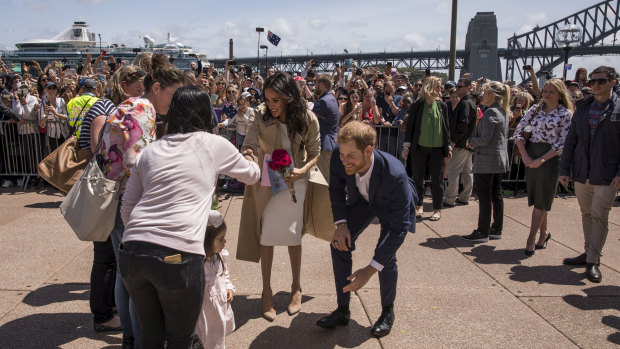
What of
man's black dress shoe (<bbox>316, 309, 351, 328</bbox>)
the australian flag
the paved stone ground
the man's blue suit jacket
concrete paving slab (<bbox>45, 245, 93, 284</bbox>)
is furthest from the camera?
the australian flag

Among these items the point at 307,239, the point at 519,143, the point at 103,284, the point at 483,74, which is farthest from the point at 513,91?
the point at 483,74

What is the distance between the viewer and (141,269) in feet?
7.09

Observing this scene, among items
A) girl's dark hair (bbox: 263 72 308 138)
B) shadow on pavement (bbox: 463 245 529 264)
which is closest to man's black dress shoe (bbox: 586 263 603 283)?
shadow on pavement (bbox: 463 245 529 264)

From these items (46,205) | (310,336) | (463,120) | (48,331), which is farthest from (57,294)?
(463,120)

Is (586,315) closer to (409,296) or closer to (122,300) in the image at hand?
(409,296)

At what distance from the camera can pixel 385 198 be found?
3.29 metres

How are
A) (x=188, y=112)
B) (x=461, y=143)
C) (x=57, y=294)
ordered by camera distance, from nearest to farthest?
(x=188, y=112), (x=57, y=294), (x=461, y=143)

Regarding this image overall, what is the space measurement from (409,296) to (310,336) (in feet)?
3.74

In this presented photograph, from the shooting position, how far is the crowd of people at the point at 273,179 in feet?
7.38

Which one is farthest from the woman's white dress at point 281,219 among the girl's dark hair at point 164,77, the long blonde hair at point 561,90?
the long blonde hair at point 561,90

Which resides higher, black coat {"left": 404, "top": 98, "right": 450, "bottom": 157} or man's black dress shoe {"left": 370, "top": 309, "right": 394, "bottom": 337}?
black coat {"left": 404, "top": 98, "right": 450, "bottom": 157}

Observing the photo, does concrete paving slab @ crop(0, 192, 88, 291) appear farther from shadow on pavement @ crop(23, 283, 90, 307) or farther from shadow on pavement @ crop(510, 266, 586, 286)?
shadow on pavement @ crop(510, 266, 586, 286)

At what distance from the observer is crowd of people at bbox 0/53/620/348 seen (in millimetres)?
2248

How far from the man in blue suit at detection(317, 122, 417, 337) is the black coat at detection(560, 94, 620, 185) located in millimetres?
2294
